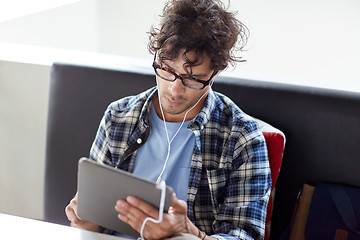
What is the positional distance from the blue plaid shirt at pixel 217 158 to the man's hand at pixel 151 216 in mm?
194

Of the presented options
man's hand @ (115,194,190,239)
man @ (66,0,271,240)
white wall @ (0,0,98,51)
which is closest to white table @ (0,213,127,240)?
man's hand @ (115,194,190,239)

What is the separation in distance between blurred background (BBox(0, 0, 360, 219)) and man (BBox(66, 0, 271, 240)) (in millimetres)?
334

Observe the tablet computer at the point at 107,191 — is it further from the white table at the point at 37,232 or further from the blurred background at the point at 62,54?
the blurred background at the point at 62,54

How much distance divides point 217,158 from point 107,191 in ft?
1.41

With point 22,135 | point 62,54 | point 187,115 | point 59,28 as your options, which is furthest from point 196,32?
point 59,28

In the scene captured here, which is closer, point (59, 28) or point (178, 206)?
point (178, 206)

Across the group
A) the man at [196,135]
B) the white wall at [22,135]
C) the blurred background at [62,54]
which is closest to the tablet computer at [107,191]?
the man at [196,135]

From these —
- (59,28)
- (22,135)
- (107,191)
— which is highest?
(59,28)

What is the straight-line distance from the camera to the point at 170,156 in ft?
4.16

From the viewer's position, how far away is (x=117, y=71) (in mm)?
1492

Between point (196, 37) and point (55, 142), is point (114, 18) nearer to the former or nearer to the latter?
point (55, 142)

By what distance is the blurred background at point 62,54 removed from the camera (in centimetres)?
173

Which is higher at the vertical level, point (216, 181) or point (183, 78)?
point (183, 78)

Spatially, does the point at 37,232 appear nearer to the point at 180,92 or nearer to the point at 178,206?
the point at 178,206
